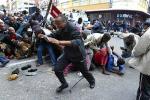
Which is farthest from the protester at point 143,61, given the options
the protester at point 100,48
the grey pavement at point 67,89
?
the protester at point 100,48

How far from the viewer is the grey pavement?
5.72 metres

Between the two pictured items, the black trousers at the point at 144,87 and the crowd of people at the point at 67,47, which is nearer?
the black trousers at the point at 144,87

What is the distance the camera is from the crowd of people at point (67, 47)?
526 centimetres

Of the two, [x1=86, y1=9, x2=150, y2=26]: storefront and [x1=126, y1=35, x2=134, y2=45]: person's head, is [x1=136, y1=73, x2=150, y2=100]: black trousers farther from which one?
[x1=86, y1=9, x2=150, y2=26]: storefront

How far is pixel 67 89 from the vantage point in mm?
6070

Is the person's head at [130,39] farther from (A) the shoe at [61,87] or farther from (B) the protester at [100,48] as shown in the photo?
(A) the shoe at [61,87]

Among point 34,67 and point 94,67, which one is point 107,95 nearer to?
point 94,67

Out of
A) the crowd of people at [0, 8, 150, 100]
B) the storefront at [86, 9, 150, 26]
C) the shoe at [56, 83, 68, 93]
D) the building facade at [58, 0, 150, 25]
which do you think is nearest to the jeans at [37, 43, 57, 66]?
the crowd of people at [0, 8, 150, 100]

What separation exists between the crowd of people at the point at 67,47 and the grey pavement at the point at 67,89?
0.24 metres

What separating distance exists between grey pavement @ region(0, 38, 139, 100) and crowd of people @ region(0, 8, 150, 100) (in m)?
0.24

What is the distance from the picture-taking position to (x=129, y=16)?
34.5 meters

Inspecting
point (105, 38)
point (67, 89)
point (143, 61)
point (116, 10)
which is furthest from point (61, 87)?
point (116, 10)

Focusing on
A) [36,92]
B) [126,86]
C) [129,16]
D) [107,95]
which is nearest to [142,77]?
[107,95]

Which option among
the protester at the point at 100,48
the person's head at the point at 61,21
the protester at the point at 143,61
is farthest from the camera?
the protester at the point at 100,48
